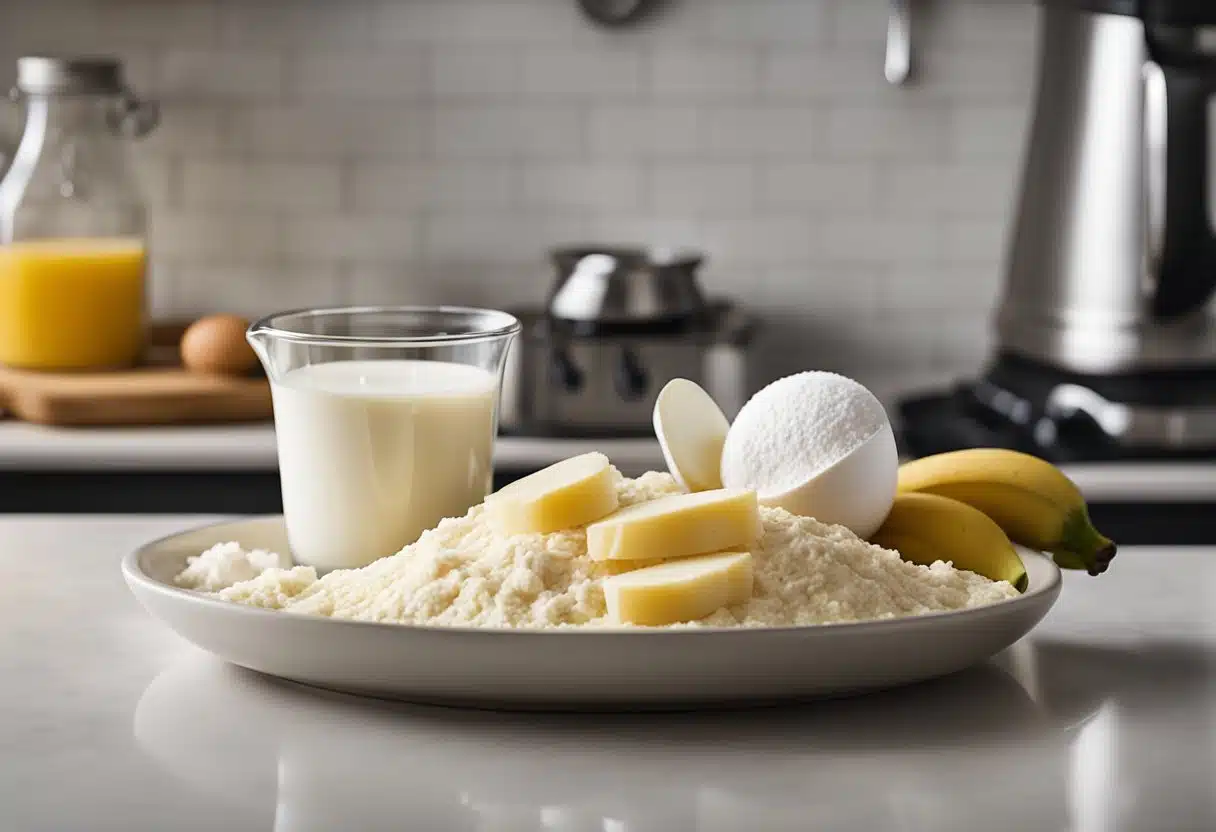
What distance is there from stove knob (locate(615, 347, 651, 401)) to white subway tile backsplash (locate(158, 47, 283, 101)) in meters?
0.85

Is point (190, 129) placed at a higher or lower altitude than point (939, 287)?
higher

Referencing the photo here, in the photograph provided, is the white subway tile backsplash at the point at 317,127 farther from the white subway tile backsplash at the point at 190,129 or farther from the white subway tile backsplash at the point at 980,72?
the white subway tile backsplash at the point at 980,72

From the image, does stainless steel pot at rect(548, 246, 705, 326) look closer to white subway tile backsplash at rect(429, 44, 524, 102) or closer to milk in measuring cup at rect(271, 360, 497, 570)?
white subway tile backsplash at rect(429, 44, 524, 102)

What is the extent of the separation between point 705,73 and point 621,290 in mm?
567

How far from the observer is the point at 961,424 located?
215cm

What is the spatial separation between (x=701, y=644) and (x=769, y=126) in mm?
1980

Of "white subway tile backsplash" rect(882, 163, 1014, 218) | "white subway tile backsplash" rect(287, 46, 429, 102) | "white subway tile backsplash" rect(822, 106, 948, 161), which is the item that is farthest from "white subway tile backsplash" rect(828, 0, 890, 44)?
"white subway tile backsplash" rect(287, 46, 429, 102)

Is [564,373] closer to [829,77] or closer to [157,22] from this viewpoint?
[829,77]

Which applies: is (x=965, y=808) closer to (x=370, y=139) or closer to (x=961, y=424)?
(x=961, y=424)

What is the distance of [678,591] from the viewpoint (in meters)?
0.78

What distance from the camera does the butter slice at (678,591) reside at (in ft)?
2.56

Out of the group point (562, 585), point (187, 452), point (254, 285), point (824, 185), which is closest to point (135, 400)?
point (187, 452)

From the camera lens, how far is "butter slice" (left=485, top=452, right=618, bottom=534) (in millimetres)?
841

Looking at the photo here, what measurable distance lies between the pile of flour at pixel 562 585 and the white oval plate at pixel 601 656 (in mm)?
26
